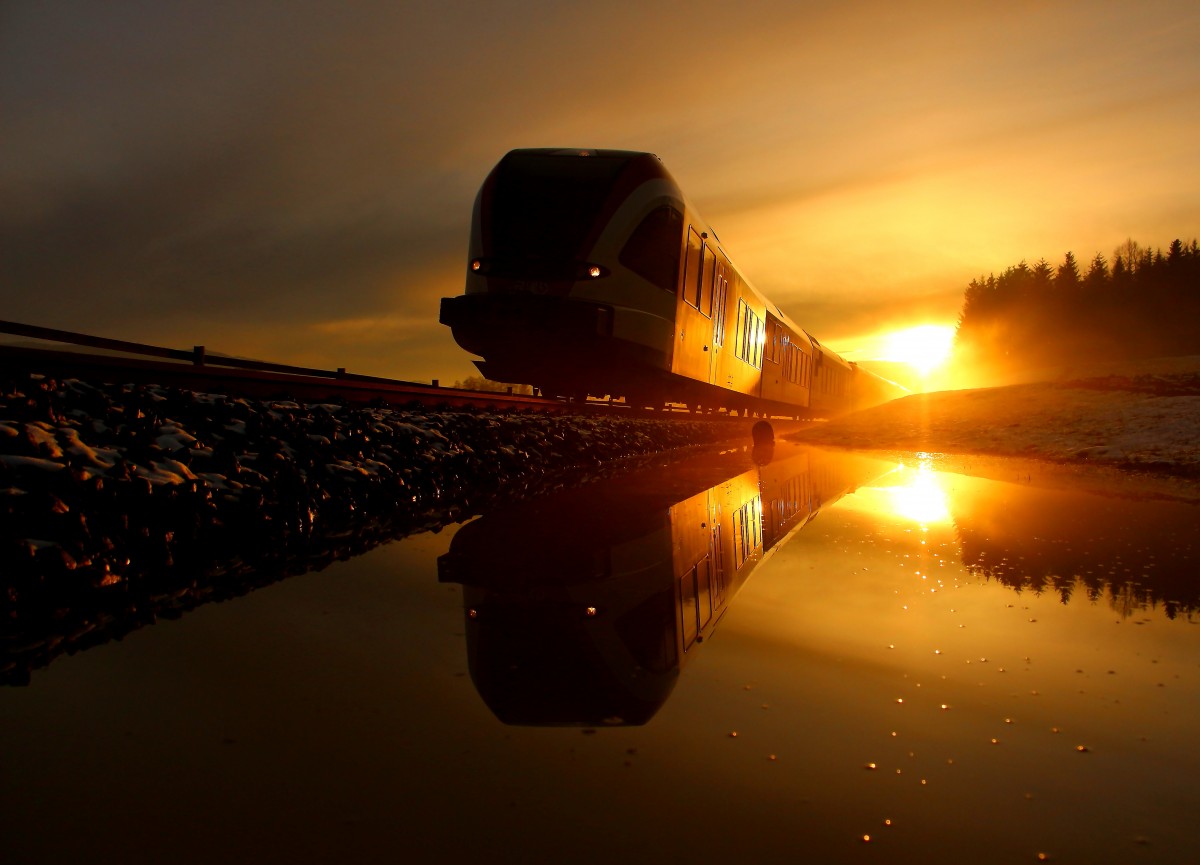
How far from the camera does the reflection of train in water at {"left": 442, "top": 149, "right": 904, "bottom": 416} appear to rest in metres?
9.60

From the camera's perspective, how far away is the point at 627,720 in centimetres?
198

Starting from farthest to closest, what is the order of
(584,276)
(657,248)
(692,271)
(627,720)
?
(692,271) < (657,248) < (584,276) < (627,720)

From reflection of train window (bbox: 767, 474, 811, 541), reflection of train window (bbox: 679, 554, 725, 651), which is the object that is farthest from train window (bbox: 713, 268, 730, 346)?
reflection of train window (bbox: 679, 554, 725, 651)

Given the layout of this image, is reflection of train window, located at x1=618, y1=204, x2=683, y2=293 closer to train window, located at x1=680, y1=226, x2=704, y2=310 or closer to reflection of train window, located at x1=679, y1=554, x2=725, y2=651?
train window, located at x1=680, y1=226, x2=704, y2=310

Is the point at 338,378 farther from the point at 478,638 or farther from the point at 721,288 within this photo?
the point at 478,638

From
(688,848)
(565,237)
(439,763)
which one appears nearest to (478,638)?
(439,763)

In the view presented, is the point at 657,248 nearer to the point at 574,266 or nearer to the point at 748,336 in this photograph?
the point at 574,266

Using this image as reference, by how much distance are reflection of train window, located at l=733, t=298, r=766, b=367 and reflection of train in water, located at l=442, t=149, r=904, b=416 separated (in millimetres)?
3408

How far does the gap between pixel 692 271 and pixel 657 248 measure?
1.18 metres

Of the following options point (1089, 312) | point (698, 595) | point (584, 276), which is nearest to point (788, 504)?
point (698, 595)

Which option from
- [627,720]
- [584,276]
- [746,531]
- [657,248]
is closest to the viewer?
[627,720]

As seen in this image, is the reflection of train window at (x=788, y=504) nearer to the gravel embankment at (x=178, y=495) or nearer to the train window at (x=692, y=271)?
the gravel embankment at (x=178, y=495)

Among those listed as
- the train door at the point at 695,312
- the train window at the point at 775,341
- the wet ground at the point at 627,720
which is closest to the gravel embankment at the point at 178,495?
the wet ground at the point at 627,720

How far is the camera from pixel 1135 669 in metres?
2.46
